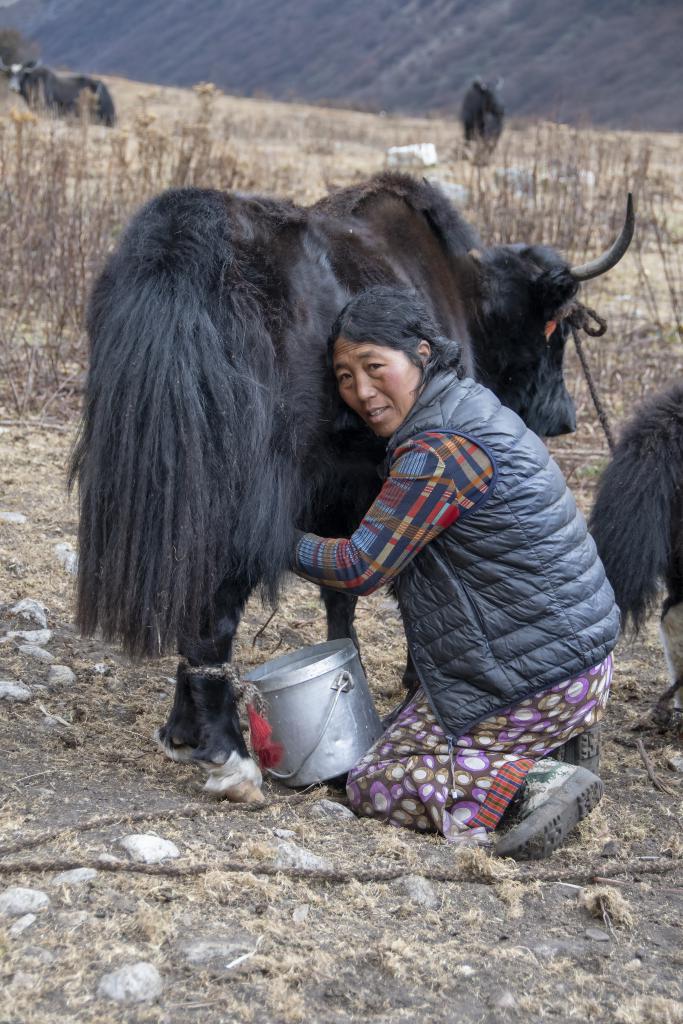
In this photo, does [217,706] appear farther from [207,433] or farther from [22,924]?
[22,924]

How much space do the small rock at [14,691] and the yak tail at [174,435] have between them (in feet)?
2.04

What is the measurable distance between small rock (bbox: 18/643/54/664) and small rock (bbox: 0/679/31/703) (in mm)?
255

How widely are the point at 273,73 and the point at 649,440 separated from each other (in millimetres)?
54978

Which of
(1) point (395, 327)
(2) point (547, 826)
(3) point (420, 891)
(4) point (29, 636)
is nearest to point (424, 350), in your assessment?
(1) point (395, 327)

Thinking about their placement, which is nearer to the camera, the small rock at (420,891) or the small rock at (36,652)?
the small rock at (420,891)

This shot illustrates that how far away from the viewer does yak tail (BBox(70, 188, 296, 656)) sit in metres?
2.67

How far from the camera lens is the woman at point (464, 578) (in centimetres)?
283

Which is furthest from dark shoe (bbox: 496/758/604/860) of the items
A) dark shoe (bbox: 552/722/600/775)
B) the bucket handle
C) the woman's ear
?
the woman's ear

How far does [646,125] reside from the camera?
125ft

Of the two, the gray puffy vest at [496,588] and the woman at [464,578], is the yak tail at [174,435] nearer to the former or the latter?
the woman at [464,578]

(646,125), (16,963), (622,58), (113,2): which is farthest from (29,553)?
(113,2)

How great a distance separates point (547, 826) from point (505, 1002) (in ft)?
2.20

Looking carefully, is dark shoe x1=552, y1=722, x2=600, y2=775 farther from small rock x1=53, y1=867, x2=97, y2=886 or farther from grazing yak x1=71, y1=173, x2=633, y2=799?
small rock x1=53, y1=867, x2=97, y2=886

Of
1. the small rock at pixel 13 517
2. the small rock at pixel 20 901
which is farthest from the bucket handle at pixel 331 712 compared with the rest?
the small rock at pixel 13 517
